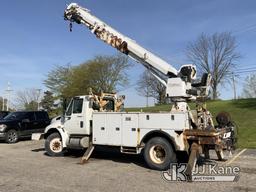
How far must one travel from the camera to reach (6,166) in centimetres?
1196

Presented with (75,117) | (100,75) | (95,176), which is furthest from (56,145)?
(100,75)

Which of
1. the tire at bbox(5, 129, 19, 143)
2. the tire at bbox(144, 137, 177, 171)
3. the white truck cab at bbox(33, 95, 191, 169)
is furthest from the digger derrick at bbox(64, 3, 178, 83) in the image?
the tire at bbox(5, 129, 19, 143)

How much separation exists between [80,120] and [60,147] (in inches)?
62.5

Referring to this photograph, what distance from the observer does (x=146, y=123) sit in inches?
464

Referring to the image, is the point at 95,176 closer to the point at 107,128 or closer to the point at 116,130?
the point at 116,130

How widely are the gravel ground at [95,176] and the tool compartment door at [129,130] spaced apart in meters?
0.77

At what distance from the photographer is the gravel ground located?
8781mm

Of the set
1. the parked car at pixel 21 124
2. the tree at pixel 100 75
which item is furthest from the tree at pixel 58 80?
the parked car at pixel 21 124

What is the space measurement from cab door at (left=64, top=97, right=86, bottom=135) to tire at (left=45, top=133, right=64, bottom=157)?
2.37 ft

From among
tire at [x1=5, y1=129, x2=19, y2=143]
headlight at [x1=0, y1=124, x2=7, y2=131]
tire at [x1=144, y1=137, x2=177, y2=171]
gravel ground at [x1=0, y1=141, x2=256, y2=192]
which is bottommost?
gravel ground at [x1=0, y1=141, x2=256, y2=192]

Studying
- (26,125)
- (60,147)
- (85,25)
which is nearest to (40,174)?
(60,147)

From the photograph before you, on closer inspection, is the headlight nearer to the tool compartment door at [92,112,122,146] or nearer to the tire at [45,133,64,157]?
the tire at [45,133,64,157]

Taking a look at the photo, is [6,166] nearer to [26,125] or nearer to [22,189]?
[22,189]

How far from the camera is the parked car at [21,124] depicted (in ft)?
66.9
